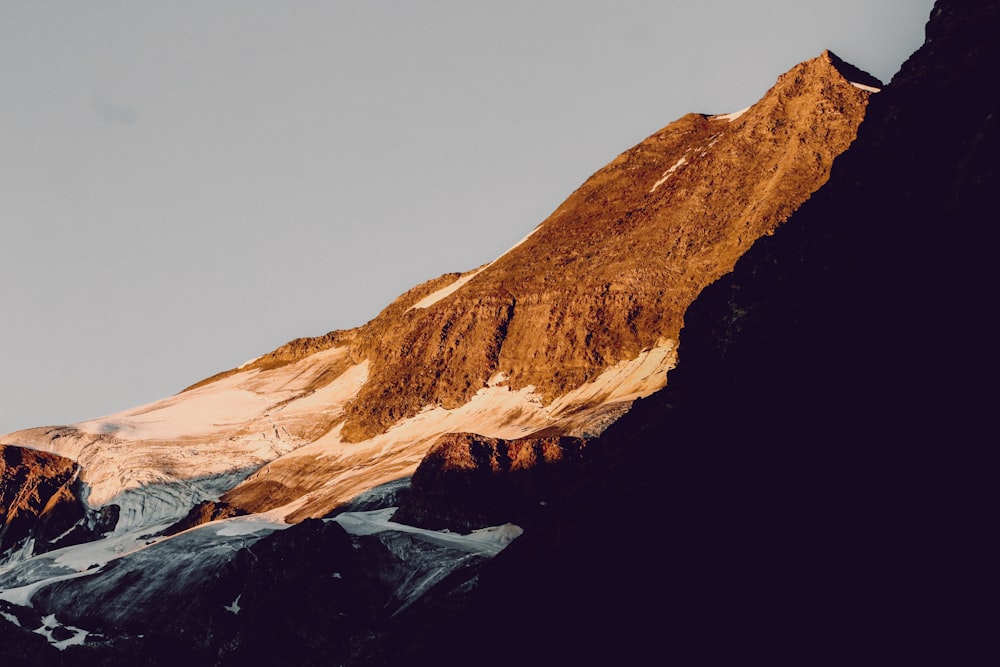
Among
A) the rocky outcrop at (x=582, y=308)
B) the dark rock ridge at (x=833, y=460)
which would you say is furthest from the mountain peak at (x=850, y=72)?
the dark rock ridge at (x=833, y=460)

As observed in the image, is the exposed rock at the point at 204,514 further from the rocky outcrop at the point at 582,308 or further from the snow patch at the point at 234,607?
the snow patch at the point at 234,607

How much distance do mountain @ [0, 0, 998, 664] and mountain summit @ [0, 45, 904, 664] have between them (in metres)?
0.44

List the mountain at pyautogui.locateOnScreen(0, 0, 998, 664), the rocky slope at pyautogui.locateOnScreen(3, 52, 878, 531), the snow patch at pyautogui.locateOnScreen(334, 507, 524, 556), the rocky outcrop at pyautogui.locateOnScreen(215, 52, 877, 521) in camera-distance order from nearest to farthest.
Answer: the mountain at pyautogui.locateOnScreen(0, 0, 998, 664), the snow patch at pyautogui.locateOnScreen(334, 507, 524, 556), the rocky outcrop at pyautogui.locateOnScreen(215, 52, 877, 521), the rocky slope at pyautogui.locateOnScreen(3, 52, 878, 531)

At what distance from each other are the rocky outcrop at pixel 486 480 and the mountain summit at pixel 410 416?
0.22m

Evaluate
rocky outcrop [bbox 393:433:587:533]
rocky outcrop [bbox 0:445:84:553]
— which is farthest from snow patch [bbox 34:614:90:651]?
rocky outcrop [bbox 0:445:84:553]

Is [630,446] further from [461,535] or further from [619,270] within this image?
[619,270]

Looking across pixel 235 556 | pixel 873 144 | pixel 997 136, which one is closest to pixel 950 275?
pixel 997 136

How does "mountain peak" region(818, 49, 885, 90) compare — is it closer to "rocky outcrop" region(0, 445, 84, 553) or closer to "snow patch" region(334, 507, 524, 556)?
"snow patch" region(334, 507, 524, 556)

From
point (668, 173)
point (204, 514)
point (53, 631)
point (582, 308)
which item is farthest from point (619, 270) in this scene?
point (53, 631)

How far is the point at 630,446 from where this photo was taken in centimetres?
4862

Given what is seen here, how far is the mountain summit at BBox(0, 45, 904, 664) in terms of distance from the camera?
284ft

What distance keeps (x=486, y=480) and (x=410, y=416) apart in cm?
5455

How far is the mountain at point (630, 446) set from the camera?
34844 mm

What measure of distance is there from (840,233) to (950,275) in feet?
29.7
